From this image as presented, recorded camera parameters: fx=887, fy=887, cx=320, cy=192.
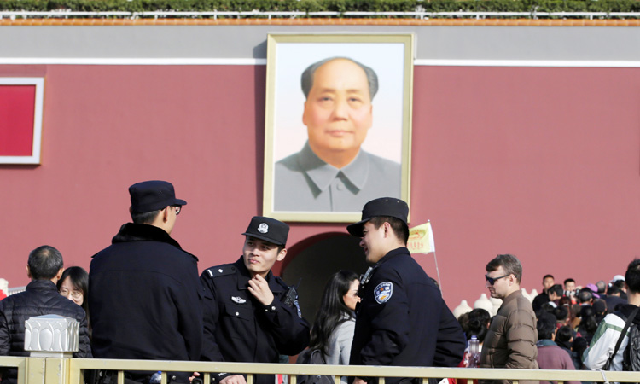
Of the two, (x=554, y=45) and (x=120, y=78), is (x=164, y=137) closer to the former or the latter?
(x=120, y=78)

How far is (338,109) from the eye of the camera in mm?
13547

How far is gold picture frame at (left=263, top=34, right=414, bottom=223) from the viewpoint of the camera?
13.4 m

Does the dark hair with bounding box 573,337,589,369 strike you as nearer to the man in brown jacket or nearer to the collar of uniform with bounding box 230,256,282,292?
the man in brown jacket

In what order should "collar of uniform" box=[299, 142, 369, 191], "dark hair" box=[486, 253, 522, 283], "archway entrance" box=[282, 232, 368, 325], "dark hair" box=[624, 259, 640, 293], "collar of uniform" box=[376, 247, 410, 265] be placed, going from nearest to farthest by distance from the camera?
"collar of uniform" box=[376, 247, 410, 265], "dark hair" box=[624, 259, 640, 293], "dark hair" box=[486, 253, 522, 283], "collar of uniform" box=[299, 142, 369, 191], "archway entrance" box=[282, 232, 368, 325]

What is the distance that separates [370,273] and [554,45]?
10.4m

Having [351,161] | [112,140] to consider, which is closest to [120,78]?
[112,140]

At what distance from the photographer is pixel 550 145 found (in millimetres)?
13320

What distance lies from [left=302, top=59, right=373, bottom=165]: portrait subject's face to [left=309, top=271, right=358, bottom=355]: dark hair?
876 centimetres

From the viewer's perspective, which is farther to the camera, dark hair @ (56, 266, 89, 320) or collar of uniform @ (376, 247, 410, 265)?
dark hair @ (56, 266, 89, 320)

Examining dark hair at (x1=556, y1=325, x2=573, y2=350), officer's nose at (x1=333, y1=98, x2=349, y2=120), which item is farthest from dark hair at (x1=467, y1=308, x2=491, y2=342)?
officer's nose at (x1=333, y1=98, x2=349, y2=120)

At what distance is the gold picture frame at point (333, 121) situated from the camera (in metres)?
13.4

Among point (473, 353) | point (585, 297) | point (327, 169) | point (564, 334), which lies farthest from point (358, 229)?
point (327, 169)

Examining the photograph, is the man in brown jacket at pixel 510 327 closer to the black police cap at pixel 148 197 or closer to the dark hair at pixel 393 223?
the dark hair at pixel 393 223

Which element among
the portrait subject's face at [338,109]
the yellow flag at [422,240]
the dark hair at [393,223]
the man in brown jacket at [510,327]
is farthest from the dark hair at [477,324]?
the portrait subject's face at [338,109]
